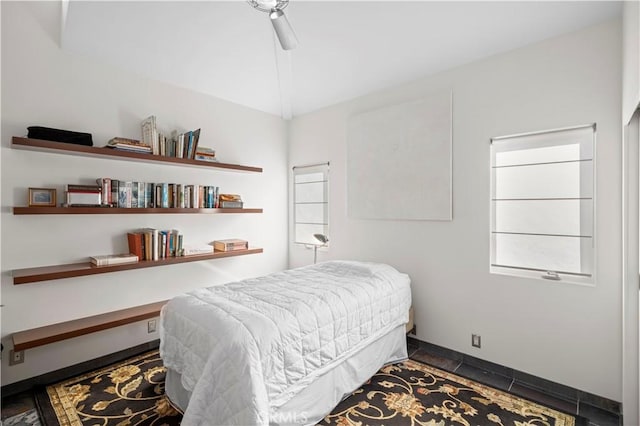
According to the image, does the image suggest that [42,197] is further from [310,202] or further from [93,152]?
[310,202]

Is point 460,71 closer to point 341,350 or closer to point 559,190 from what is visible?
point 559,190

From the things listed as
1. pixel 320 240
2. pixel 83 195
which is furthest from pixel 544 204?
pixel 83 195

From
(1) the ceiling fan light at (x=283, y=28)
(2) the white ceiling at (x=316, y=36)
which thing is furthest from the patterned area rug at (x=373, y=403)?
(2) the white ceiling at (x=316, y=36)

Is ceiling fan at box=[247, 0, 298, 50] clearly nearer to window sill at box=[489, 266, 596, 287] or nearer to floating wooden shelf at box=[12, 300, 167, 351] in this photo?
window sill at box=[489, 266, 596, 287]

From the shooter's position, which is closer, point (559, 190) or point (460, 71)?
point (559, 190)

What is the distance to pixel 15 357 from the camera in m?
2.29

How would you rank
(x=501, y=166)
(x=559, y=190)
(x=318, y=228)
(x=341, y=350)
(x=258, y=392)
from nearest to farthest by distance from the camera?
1. (x=258, y=392)
2. (x=341, y=350)
3. (x=559, y=190)
4. (x=501, y=166)
5. (x=318, y=228)

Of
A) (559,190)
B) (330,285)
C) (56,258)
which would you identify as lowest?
(330,285)

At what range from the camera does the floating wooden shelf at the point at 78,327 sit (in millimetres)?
2223

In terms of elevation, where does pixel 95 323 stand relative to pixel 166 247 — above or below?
below

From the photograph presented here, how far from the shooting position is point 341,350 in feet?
6.89

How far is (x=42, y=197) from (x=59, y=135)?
0.48 m

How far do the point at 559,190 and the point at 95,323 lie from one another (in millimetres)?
3726

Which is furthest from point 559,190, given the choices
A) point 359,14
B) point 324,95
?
point 324,95
